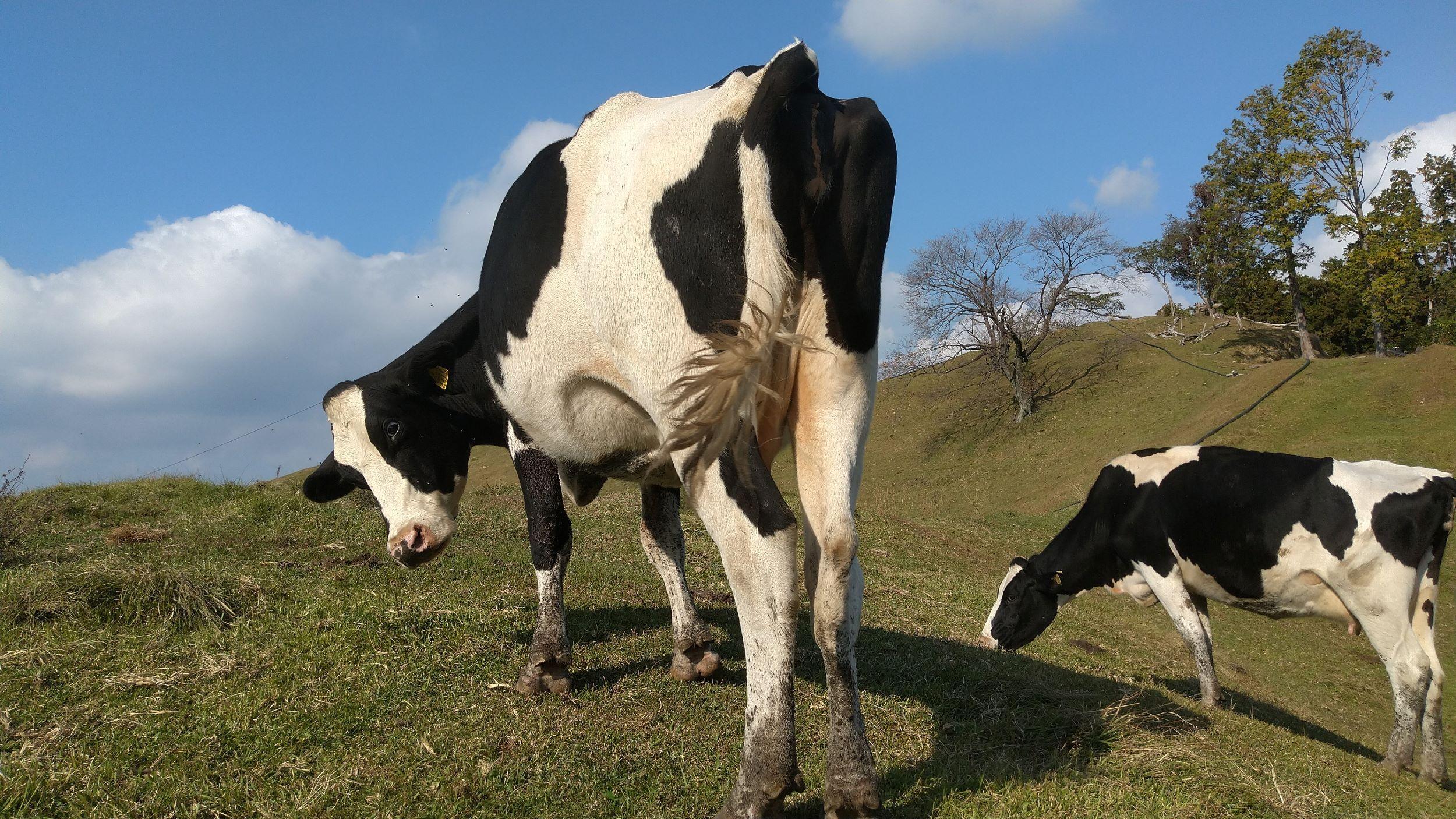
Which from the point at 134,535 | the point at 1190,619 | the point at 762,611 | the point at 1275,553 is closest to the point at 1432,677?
the point at 1275,553

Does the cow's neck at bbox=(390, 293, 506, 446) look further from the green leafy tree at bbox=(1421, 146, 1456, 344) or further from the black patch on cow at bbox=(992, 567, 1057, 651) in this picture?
the green leafy tree at bbox=(1421, 146, 1456, 344)

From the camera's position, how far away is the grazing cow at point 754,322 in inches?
118

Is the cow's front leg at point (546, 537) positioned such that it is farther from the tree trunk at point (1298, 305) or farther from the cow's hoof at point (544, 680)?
the tree trunk at point (1298, 305)

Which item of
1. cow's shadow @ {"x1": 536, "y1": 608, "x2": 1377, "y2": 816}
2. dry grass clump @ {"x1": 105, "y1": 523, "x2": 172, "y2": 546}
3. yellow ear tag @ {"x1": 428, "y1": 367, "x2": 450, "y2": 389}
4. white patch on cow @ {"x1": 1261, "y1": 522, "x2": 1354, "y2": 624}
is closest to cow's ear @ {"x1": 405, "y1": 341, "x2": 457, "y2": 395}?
yellow ear tag @ {"x1": 428, "y1": 367, "x2": 450, "y2": 389}

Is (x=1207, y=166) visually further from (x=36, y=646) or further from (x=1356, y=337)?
(x=36, y=646)

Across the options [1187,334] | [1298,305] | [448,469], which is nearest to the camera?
[448,469]

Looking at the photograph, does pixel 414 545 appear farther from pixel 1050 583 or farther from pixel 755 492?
pixel 1050 583

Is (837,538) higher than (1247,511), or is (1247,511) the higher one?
(837,538)

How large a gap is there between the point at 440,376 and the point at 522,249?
5.98ft

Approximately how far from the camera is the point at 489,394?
527 cm

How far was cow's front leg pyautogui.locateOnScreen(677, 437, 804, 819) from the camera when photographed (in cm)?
298

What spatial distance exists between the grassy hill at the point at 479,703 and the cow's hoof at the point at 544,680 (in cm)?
10

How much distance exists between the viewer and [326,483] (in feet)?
19.9

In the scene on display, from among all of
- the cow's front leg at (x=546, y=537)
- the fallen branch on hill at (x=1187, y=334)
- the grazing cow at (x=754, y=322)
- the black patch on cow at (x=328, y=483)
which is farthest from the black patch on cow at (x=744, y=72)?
the fallen branch on hill at (x=1187, y=334)
